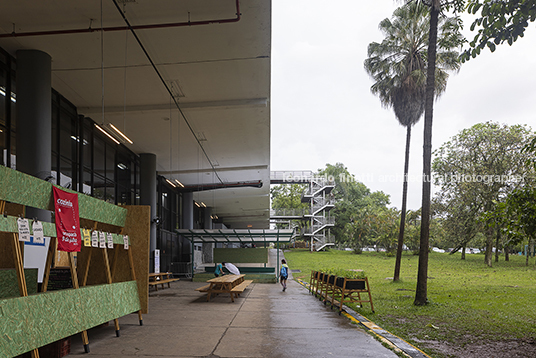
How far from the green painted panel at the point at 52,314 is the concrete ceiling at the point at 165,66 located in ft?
18.8

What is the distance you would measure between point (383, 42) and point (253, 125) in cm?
885

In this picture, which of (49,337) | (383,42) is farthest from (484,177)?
(49,337)

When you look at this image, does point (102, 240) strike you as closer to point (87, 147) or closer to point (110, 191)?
point (87, 147)

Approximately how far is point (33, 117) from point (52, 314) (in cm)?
597

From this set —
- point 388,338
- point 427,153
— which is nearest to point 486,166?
point 427,153

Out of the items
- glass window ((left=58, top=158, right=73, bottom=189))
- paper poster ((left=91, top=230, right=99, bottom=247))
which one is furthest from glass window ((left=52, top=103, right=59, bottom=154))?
paper poster ((left=91, top=230, right=99, bottom=247))

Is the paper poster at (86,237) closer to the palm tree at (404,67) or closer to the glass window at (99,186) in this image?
the glass window at (99,186)

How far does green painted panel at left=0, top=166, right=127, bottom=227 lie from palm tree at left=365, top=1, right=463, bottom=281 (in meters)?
15.5

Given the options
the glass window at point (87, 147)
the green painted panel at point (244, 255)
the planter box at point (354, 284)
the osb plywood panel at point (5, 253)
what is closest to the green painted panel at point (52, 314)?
the osb plywood panel at point (5, 253)

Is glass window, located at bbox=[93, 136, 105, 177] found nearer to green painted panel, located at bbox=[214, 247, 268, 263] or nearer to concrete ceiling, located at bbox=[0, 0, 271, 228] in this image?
concrete ceiling, located at bbox=[0, 0, 271, 228]

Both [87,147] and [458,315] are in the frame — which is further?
[87,147]

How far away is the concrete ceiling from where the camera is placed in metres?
8.60

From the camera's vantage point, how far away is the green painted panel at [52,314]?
4664 mm

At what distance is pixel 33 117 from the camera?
9.68 metres
